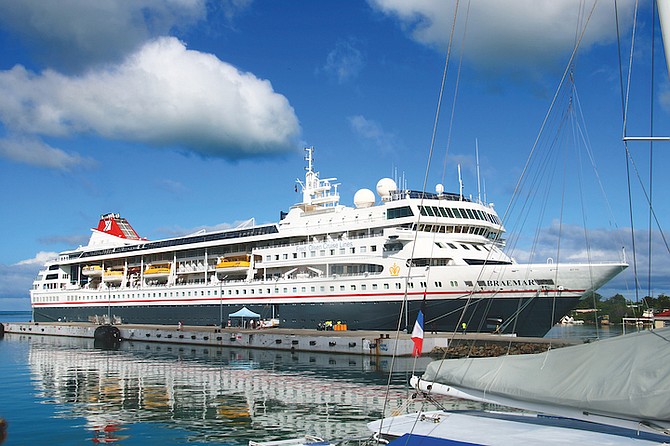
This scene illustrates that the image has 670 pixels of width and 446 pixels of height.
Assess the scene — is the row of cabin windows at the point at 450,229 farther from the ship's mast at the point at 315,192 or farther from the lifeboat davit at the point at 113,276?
the lifeboat davit at the point at 113,276

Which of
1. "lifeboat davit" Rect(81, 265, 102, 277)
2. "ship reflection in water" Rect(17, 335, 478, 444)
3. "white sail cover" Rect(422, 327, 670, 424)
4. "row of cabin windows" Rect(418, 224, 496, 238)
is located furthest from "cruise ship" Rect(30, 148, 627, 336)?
"white sail cover" Rect(422, 327, 670, 424)

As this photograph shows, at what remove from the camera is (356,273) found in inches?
1599

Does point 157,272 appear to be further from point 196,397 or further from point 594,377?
point 594,377

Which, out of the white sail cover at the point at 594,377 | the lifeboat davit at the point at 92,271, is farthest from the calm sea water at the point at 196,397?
the lifeboat davit at the point at 92,271

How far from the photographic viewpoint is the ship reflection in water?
1560cm

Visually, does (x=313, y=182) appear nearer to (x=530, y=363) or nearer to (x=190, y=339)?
(x=190, y=339)

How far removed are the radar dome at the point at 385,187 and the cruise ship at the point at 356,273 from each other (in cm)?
10

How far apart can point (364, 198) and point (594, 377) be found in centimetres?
3645

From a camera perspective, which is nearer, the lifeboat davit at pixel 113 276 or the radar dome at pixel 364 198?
the radar dome at pixel 364 198

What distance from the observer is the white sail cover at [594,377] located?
7.64 meters

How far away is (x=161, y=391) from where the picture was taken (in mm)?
21875

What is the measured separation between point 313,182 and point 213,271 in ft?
40.6

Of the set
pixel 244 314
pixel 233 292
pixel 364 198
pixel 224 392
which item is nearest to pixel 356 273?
pixel 364 198

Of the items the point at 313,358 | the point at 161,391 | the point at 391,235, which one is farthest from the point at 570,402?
the point at 391,235
